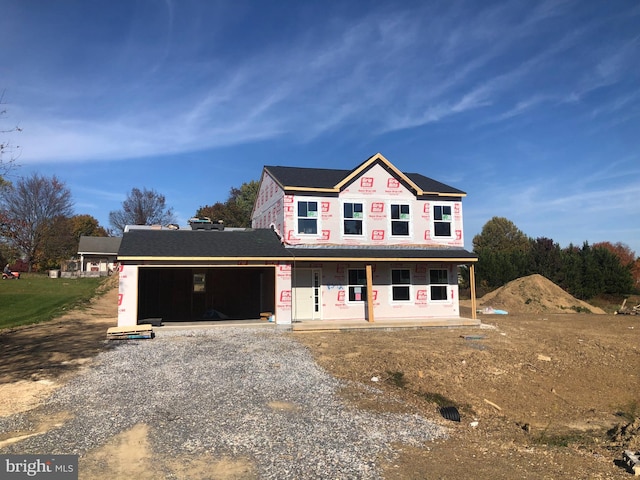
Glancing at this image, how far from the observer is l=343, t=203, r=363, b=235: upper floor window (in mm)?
19234

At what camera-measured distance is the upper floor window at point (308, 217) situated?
61.3 ft

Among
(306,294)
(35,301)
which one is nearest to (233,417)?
(306,294)

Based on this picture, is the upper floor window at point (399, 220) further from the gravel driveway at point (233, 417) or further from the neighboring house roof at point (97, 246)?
the neighboring house roof at point (97, 246)

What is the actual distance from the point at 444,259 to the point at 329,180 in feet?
20.2

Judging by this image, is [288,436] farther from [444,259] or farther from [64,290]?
[64,290]

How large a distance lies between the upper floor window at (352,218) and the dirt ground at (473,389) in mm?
4803

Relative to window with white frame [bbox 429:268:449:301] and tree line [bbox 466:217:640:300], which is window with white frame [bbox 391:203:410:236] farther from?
tree line [bbox 466:217:640:300]

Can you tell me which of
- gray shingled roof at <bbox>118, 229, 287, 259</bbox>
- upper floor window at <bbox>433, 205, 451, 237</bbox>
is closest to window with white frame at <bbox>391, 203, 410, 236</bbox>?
upper floor window at <bbox>433, 205, 451, 237</bbox>

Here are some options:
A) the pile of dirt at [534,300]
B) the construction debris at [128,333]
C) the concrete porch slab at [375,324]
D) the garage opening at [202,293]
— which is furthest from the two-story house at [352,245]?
the pile of dirt at [534,300]

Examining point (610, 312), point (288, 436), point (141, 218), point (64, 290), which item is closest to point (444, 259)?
point (288, 436)

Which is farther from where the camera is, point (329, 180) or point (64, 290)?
point (64, 290)

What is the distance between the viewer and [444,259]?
18594 mm

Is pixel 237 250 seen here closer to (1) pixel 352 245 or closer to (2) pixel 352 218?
(1) pixel 352 245
